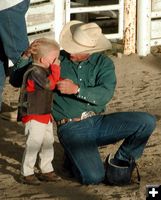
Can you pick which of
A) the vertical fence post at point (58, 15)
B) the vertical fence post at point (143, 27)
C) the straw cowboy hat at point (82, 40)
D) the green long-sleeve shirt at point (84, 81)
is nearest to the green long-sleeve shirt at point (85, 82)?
the green long-sleeve shirt at point (84, 81)

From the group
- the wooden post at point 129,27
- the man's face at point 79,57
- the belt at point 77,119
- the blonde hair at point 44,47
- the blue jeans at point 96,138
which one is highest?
the blonde hair at point 44,47

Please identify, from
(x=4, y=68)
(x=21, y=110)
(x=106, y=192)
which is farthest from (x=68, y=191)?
(x=4, y=68)

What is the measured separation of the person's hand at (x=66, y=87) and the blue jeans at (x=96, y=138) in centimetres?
36

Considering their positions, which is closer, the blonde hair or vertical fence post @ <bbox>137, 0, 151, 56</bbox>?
the blonde hair

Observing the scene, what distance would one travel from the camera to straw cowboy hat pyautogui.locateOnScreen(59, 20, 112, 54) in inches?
229

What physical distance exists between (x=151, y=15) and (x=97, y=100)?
440 cm

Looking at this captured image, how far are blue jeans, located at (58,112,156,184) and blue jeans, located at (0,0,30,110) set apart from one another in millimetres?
1472

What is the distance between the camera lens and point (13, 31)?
7.22 m

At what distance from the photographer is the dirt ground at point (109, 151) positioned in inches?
223

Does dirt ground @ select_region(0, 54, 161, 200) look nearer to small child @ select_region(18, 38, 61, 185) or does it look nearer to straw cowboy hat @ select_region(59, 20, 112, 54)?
small child @ select_region(18, 38, 61, 185)

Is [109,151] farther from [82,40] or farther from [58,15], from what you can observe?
[58,15]

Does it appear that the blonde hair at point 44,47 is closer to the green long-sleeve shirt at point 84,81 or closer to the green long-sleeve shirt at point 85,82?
the green long-sleeve shirt at point 84,81

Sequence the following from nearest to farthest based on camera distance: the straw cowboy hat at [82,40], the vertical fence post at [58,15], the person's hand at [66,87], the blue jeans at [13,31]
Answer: the person's hand at [66,87]
the straw cowboy hat at [82,40]
the blue jeans at [13,31]
the vertical fence post at [58,15]

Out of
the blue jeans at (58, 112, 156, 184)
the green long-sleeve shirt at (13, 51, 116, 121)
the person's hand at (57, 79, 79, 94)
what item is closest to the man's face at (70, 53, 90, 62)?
the green long-sleeve shirt at (13, 51, 116, 121)
